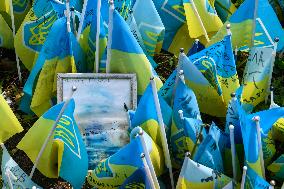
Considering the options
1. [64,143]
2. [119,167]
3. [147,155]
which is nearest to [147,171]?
[147,155]

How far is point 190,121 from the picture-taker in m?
A: 2.79

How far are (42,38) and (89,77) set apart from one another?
0.44m

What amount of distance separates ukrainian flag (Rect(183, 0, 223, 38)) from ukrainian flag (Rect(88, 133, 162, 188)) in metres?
1.10

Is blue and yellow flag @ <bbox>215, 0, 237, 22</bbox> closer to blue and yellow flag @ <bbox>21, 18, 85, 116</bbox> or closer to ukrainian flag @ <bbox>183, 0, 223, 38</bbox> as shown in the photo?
ukrainian flag @ <bbox>183, 0, 223, 38</bbox>

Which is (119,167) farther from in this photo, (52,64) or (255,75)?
(255,75)

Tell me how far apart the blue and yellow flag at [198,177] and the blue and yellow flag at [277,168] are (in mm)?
335

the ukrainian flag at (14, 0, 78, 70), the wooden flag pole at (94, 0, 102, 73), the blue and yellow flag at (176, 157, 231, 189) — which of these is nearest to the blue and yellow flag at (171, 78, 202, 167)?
the blue and yellow flag at (176, 157, 231, 189)

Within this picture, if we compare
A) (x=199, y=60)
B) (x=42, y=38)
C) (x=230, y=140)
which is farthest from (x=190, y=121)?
(x=42, y=38)

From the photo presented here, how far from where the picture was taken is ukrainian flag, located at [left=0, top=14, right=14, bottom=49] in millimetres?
3613

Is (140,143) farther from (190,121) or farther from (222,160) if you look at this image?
(222,160)

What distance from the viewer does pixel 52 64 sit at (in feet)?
10.5

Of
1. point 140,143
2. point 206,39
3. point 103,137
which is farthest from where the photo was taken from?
point 206,39

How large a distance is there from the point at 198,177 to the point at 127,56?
81 cm

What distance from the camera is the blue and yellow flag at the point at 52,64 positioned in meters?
3.16
